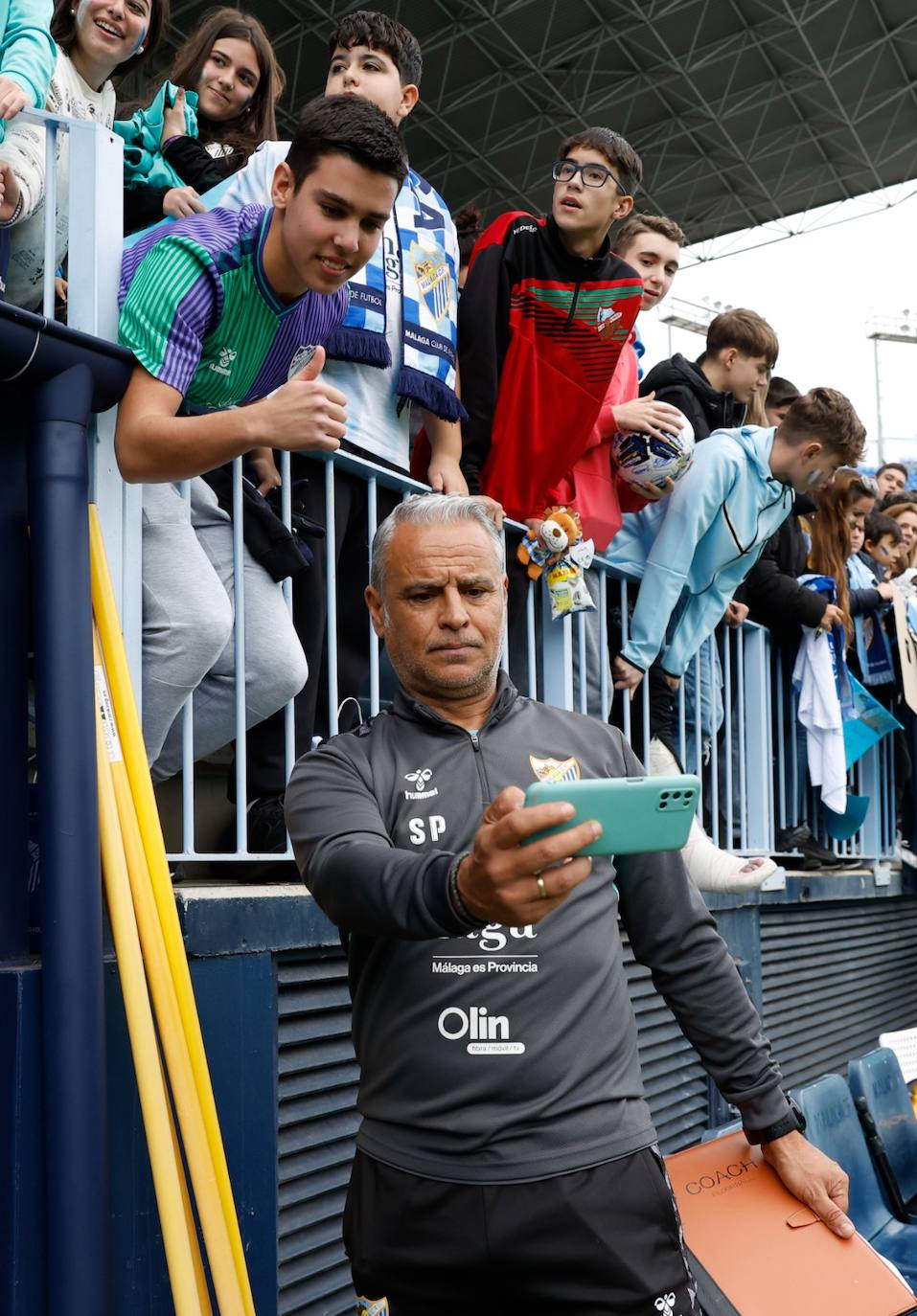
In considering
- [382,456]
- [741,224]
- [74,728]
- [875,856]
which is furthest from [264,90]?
[741,224]

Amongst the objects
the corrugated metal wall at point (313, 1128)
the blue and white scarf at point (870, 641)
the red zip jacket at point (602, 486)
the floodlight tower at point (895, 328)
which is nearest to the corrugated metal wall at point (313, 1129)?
the corrugated metal wall at point (313, 1128)

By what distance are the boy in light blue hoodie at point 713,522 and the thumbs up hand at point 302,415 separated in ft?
7.99

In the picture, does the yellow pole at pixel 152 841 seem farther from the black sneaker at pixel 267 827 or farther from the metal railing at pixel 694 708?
the black sneaker at pixel 267 827

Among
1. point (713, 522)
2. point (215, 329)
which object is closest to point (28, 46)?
point (215, 329)

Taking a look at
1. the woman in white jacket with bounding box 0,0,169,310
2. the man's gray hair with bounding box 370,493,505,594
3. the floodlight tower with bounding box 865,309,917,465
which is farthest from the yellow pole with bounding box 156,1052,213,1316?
the floodlight tower with bounding box 865,309,917,465

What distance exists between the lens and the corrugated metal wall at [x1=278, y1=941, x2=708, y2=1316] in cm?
282

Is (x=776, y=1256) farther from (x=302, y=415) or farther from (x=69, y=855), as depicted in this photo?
(x=302, y=415)

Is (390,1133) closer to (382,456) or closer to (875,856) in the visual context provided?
(382,456)

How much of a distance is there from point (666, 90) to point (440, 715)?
17229mm

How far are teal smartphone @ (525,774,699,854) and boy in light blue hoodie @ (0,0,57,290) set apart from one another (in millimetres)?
1762

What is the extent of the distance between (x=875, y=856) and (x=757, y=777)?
1852 mm

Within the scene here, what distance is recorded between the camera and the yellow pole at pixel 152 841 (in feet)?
7.39

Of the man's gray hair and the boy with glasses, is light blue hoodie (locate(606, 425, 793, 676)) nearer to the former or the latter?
the boy with glasses

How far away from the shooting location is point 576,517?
164 inches
